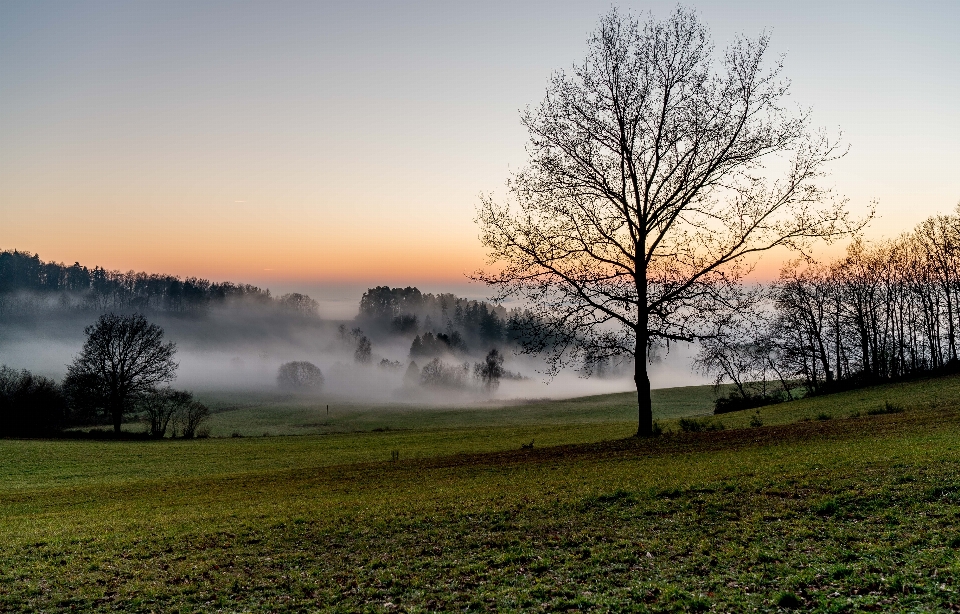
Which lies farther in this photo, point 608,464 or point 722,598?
point 608,464

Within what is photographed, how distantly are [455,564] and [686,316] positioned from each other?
681 inches

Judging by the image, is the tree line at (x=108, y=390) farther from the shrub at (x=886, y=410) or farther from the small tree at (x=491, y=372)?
the small tree at (x=491, y=372)

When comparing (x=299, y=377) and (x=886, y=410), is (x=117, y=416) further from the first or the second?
(x=299, y=377)

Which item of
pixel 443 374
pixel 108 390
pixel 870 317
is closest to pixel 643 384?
pixel 870 317

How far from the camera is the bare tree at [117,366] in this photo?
2712 inches

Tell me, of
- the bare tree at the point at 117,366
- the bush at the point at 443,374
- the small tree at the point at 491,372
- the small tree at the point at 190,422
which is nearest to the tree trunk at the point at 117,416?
the bare tree at the point at 117,366

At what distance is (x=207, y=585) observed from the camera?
11352 mm

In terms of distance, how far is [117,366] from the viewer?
70188mm

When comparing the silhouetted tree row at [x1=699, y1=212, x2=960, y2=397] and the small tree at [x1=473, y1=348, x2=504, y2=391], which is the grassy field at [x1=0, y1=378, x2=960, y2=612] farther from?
the small tree at [x1=473, y1=348, x2=504, y2=391]

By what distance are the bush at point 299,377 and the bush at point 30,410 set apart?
81.6 m

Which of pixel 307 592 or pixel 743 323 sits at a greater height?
pixel 743 323

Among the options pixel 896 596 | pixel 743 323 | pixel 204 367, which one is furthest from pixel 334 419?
pixel 204 367

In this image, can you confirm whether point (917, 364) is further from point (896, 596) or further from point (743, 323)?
point (896, 596)

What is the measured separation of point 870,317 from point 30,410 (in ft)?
305
